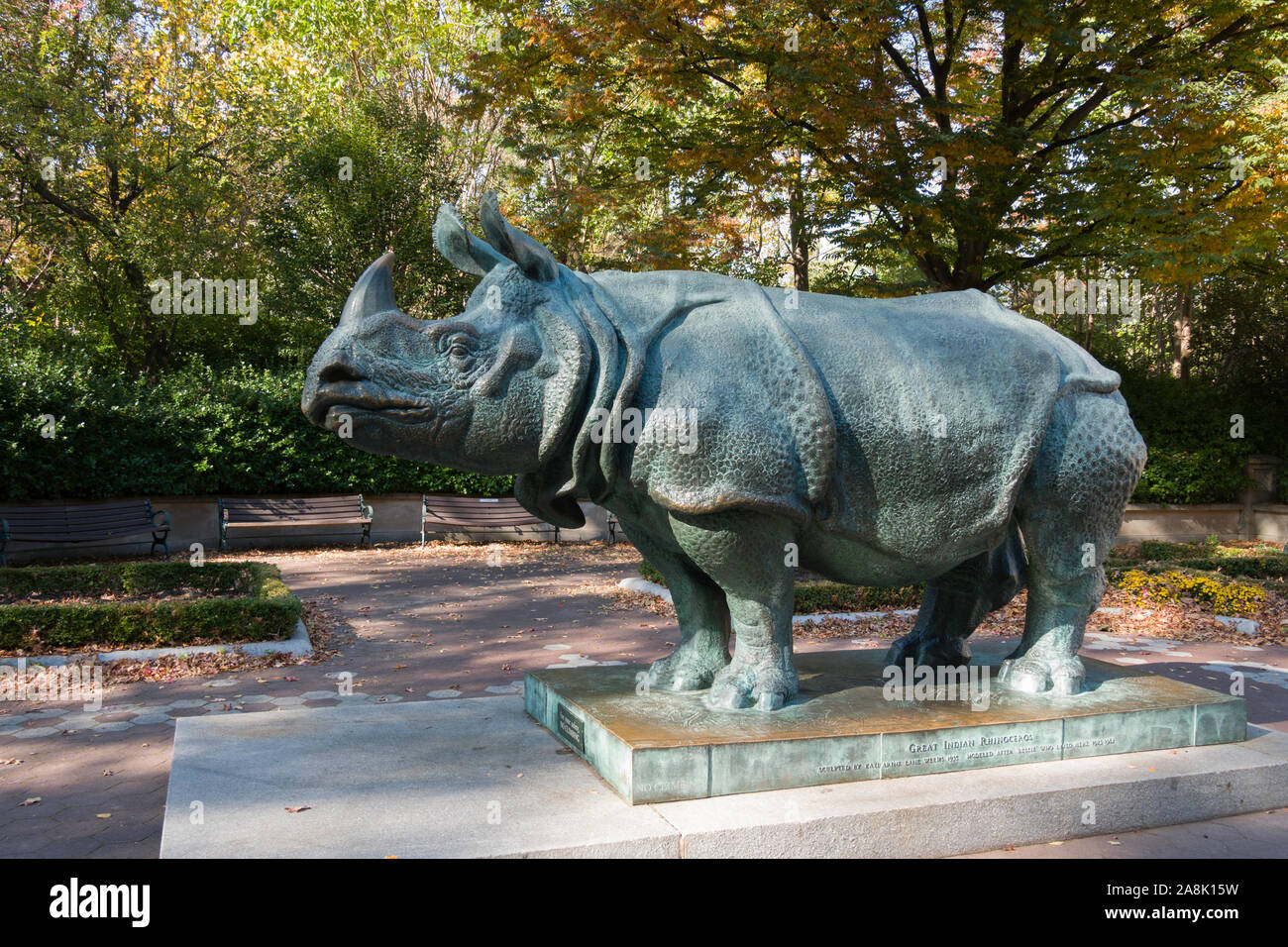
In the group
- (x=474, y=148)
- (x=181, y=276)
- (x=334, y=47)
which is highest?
(x=334, y=47)

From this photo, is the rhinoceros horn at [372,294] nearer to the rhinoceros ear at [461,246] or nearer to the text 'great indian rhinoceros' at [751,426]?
the text 'great indian rhinoceros' at [751,426]

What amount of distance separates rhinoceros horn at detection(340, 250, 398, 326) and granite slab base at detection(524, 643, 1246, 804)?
6.39 ft

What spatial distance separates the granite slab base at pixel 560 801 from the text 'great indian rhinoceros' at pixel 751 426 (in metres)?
0.66

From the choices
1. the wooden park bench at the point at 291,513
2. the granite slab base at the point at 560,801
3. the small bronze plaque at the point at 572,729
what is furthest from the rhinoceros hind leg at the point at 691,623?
the wooden park bench at the point at 291,513

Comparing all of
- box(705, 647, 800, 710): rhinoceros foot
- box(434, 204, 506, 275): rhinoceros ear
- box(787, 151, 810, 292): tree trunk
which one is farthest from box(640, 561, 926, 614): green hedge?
box(434, 204, 506, 275): rhinoceros ear

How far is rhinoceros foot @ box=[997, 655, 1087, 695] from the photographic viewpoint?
4758 mm

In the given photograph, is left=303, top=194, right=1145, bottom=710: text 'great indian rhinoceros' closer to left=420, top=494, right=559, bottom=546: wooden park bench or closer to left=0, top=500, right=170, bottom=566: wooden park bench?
left=0, top=500, right=170, bottom=566: wooden park bench

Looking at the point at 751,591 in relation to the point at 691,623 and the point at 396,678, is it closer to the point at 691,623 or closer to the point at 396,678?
the point at 691,623

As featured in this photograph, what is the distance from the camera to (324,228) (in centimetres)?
2127

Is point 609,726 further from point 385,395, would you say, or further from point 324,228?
point 324,228

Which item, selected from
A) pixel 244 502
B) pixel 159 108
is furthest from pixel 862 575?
pixel 159 108

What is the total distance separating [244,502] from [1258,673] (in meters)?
15.5

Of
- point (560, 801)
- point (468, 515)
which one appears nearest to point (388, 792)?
point (560, 801)

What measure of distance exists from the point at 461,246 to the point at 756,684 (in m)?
2.30
